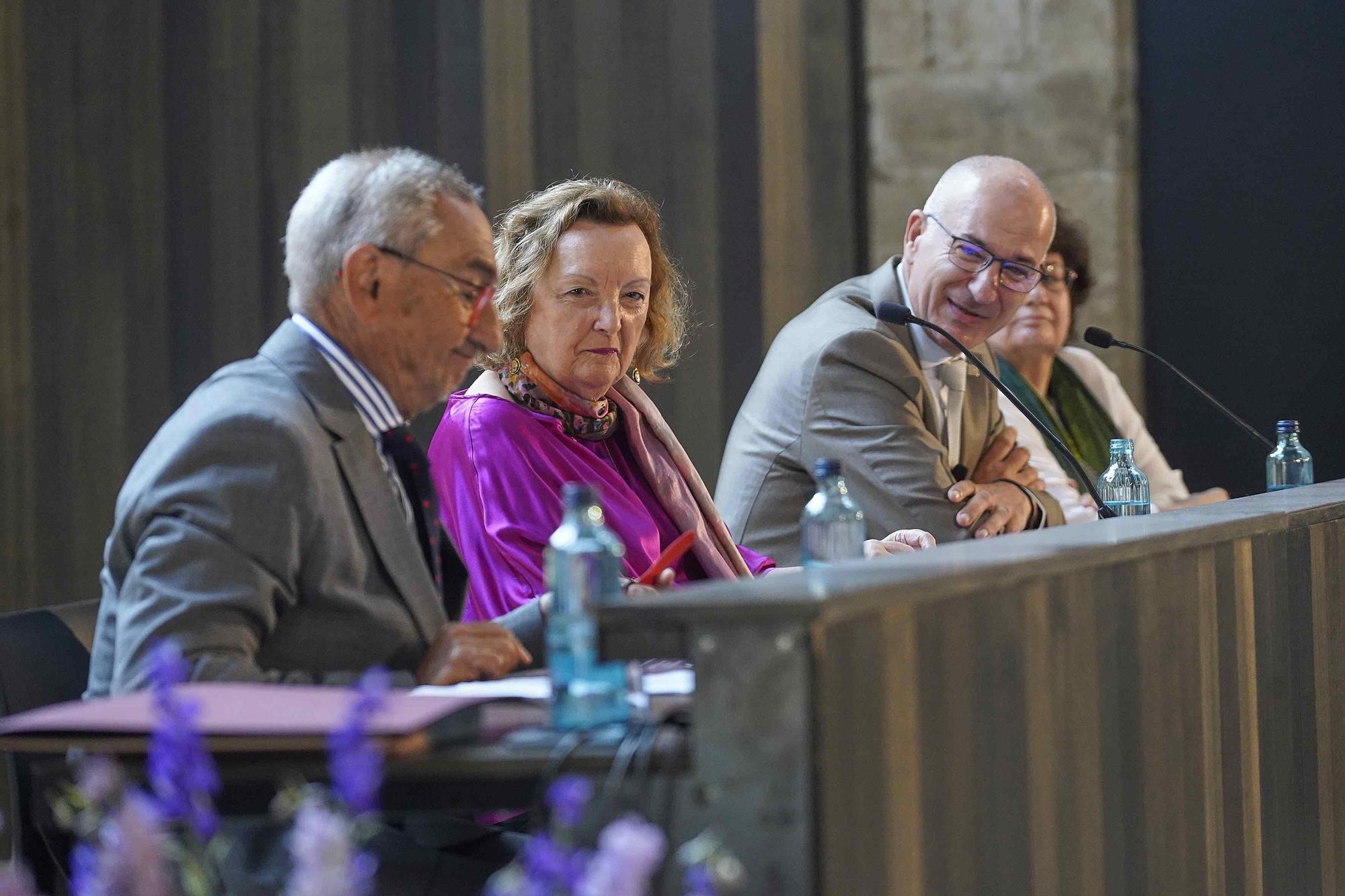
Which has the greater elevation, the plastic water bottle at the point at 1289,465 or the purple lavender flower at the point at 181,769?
the purple lavender flower at the point at 181,769

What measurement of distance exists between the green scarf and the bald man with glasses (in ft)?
2.24

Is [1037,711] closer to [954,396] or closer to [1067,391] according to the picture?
[954,396]

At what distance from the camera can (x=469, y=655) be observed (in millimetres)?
1826

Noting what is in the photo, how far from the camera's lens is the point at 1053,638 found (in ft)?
5.76

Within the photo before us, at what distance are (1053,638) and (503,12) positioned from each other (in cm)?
390

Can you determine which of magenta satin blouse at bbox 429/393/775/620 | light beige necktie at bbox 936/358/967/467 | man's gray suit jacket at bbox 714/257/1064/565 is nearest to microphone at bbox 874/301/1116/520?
man's gray suit jacket at bbox 714/257/1064/565

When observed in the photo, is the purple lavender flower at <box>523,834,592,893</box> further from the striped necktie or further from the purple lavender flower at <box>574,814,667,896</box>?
the striped necktie

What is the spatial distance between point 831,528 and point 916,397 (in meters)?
1.15

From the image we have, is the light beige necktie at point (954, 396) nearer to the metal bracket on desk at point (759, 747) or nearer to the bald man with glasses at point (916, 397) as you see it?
the bald man with glasses at point (916, 397)

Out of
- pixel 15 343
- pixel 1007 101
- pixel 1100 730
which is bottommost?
pixel 1100 730

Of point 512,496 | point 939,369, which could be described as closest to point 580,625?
point 512,496

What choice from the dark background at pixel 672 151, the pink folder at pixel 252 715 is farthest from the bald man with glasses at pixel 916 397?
the pink folder at pixel 252 715

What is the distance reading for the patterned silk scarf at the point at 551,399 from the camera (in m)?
2.88

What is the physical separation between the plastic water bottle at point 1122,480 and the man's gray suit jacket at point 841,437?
0.13 meters
